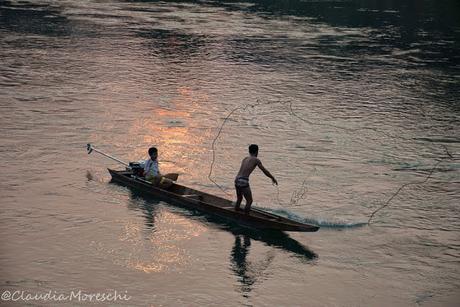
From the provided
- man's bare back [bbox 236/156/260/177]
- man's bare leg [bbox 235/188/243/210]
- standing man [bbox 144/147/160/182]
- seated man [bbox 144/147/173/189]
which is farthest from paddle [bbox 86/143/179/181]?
man's bare back [bbox 236/156/260/177]

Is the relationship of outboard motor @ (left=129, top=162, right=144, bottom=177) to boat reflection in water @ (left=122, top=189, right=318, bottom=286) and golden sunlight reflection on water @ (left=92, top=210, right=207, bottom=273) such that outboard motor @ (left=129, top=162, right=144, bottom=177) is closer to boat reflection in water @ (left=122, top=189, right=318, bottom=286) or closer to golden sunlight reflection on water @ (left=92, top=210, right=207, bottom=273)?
boat reflection in water @ (left=122, top=189, right=318, bottom=286)

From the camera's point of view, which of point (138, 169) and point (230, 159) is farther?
point (230, 159)

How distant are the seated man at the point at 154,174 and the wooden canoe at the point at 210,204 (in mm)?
143

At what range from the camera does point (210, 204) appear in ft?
65.2

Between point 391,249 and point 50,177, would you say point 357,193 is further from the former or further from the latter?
point 50,177

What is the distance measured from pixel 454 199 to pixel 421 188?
3.78 ft

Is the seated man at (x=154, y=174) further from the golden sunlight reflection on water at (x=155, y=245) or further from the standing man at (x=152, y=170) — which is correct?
the golden sunlight reflection on water at (x=155, y=245)

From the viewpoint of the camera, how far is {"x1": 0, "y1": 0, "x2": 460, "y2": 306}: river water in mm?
16922

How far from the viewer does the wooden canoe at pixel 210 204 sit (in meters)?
18.4

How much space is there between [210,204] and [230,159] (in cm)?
576

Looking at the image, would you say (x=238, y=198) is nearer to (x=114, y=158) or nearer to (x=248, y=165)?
(x=248, y=165)

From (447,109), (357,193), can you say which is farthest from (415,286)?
(447,109)

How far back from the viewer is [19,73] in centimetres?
3744

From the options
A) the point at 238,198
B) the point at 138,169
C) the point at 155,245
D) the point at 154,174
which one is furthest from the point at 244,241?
the point at 138,169
